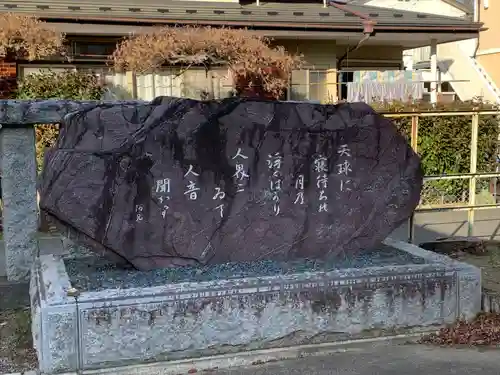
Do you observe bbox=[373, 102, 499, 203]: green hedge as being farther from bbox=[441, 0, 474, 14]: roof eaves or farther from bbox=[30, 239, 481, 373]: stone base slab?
bbox=[441, 0, 474, 14]: roof eaves

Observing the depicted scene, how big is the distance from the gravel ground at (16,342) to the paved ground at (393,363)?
4.70 ft

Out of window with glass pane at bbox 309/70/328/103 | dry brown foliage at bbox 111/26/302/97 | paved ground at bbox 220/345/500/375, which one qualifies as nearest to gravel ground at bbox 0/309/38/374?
paved ground at bbox 220/345/500/375

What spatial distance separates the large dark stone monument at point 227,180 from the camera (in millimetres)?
4883

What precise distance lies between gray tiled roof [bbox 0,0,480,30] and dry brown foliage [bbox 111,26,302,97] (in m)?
0.83

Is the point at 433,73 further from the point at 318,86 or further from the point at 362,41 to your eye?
the point at 318,86

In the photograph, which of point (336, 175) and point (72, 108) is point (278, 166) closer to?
point (336, 175)

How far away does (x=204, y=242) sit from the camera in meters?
5.21

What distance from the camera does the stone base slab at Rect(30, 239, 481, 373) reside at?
14.4 ft

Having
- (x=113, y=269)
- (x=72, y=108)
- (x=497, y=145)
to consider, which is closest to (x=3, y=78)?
(x=72, y=108)

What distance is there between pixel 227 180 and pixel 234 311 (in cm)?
110

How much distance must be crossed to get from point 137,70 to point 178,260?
265 inches

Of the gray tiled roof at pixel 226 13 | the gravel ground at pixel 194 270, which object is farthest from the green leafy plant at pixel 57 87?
the gravel ground at pixel 194 270

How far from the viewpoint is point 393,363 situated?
15.2 ft

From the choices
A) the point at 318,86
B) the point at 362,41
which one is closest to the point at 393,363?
the point at 362,41
